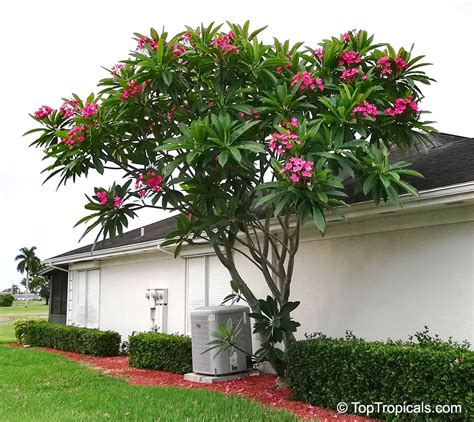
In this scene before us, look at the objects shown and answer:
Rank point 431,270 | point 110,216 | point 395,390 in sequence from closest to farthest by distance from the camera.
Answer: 1. point 395,390
2. point 431,270
3. point 110,216

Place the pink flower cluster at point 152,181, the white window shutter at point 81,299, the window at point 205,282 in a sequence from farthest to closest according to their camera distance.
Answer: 1. the white window shutter at point 81,299
2. the window at point 205,282
3. the pink flower cluster at point 152,181

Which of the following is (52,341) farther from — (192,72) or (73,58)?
(192,72)

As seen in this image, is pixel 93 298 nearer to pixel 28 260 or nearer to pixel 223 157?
pixel 223 157

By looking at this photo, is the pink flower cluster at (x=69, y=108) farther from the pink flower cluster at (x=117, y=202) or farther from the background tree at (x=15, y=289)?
the background tree at (x=15, y=289)

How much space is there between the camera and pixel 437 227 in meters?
7.54

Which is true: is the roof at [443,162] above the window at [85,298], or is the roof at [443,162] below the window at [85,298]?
above

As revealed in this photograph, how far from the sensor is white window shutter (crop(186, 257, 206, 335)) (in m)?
12.3

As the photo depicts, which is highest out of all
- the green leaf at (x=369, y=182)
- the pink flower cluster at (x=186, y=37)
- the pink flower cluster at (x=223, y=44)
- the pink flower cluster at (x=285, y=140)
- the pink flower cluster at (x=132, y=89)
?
the pink flower cluster at (x=186, y=37)

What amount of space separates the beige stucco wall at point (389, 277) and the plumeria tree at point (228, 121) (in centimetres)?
83

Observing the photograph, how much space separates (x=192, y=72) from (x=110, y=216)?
7.94 ft

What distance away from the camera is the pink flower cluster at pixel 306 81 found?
7578 millimetres

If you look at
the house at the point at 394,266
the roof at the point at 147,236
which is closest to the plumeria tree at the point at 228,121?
the house at the point at 394,266

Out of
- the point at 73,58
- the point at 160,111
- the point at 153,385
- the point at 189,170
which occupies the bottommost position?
the point at 153,385

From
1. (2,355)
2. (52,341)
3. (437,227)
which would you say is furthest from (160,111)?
(52,341)
